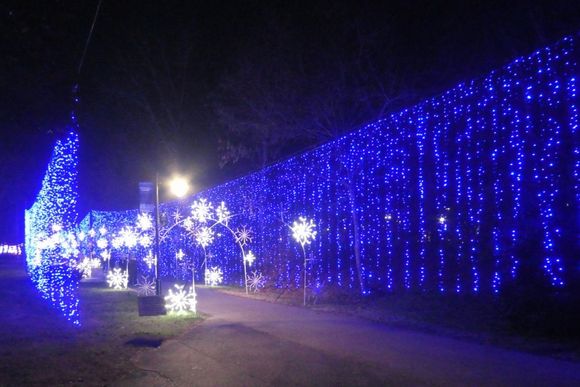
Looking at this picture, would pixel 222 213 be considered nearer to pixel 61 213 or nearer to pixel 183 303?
pixel 183 303

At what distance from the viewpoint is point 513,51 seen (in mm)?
13883

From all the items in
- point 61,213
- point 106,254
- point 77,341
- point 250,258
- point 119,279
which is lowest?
point 119,279

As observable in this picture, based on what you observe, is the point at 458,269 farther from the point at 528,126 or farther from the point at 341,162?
the point at 341,162

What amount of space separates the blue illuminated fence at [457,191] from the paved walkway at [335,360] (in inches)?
102

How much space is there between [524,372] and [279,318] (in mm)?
6618

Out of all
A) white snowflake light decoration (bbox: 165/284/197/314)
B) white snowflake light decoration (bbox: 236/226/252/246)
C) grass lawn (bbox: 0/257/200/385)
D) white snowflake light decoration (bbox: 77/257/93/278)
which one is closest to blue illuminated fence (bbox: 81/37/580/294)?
white snowflake light decoration (bbox: 236/226/252/246)

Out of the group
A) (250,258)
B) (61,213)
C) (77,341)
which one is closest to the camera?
(77,341)

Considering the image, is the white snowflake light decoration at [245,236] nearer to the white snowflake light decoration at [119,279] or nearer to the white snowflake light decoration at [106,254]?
the white snowflake light decoration at [119,279]

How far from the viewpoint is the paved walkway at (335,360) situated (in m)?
7.01

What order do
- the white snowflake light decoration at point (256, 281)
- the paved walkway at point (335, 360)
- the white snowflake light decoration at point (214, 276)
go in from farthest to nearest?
1. the white snowflake light decoration at point (214, 276)
2. the white snowflake light decoration at point (256, 281)
3. the paved walkway at point (335, 360)

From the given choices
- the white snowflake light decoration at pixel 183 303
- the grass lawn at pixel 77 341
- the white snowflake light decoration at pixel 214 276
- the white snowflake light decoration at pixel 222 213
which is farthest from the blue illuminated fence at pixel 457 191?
the grass lawn at pixel 77 341

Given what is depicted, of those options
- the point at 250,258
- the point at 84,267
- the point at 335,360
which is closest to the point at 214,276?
the point at 250,258

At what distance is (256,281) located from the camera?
20.1 metres

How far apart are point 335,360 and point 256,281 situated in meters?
12.2
